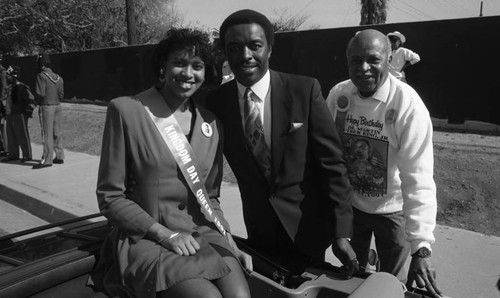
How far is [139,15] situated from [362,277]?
33.4 m

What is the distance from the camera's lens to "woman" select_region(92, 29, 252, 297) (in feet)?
5.93

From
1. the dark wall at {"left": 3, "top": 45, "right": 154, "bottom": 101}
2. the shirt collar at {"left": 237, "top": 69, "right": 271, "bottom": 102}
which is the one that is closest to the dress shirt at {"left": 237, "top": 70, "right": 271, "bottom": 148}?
the shirt collar at {"left": 237, "top": 69, "right": 271, "bottom": 102}

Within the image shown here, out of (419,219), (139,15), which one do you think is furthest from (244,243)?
(139,15)

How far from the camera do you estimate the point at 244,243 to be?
240 cm

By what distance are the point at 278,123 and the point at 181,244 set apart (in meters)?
0.69

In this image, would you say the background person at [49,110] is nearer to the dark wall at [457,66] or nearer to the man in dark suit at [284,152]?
the dark wall at [457,66]

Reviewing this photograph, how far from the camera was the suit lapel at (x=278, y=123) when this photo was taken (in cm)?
213

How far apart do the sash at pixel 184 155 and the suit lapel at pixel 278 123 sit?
33cm

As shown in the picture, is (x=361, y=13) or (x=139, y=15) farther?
(x=139, y=15)

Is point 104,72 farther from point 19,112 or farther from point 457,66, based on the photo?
point 457,66

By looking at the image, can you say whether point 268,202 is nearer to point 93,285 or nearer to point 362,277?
point 362,277

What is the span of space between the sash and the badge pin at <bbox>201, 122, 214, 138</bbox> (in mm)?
105

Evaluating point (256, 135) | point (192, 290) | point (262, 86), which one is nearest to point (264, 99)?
point (262, 86)

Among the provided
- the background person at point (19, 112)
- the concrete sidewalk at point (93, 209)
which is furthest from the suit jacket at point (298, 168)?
the background person at point (19, 112)
